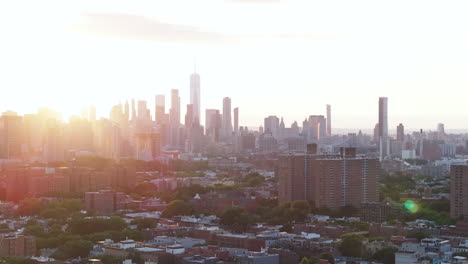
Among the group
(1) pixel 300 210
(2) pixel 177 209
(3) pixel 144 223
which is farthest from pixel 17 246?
(1) pixel 300 210

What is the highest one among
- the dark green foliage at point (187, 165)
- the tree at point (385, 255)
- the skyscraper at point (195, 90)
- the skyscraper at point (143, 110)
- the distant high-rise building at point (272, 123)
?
the skyscraper at point (195, 90)

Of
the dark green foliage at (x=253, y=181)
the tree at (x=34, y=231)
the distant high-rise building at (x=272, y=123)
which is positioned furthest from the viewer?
the distant high-rise building at (x=272, y=123)

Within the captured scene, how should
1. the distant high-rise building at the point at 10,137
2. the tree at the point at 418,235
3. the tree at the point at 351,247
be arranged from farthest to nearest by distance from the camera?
1. the distant high-rise building at the point at 10,137
2. the tree at the point at 418,235
3. the tree at the point at 351,247

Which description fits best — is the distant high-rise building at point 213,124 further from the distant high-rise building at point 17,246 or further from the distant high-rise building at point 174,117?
the distant high-rise building at point 17,246

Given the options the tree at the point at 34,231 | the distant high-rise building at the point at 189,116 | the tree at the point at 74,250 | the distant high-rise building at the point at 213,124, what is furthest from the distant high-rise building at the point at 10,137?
the tree at the point at 74,250

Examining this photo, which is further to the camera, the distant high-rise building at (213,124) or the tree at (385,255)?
the distant high-rise building at (213,124)

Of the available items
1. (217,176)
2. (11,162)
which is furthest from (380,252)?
(11,162)
